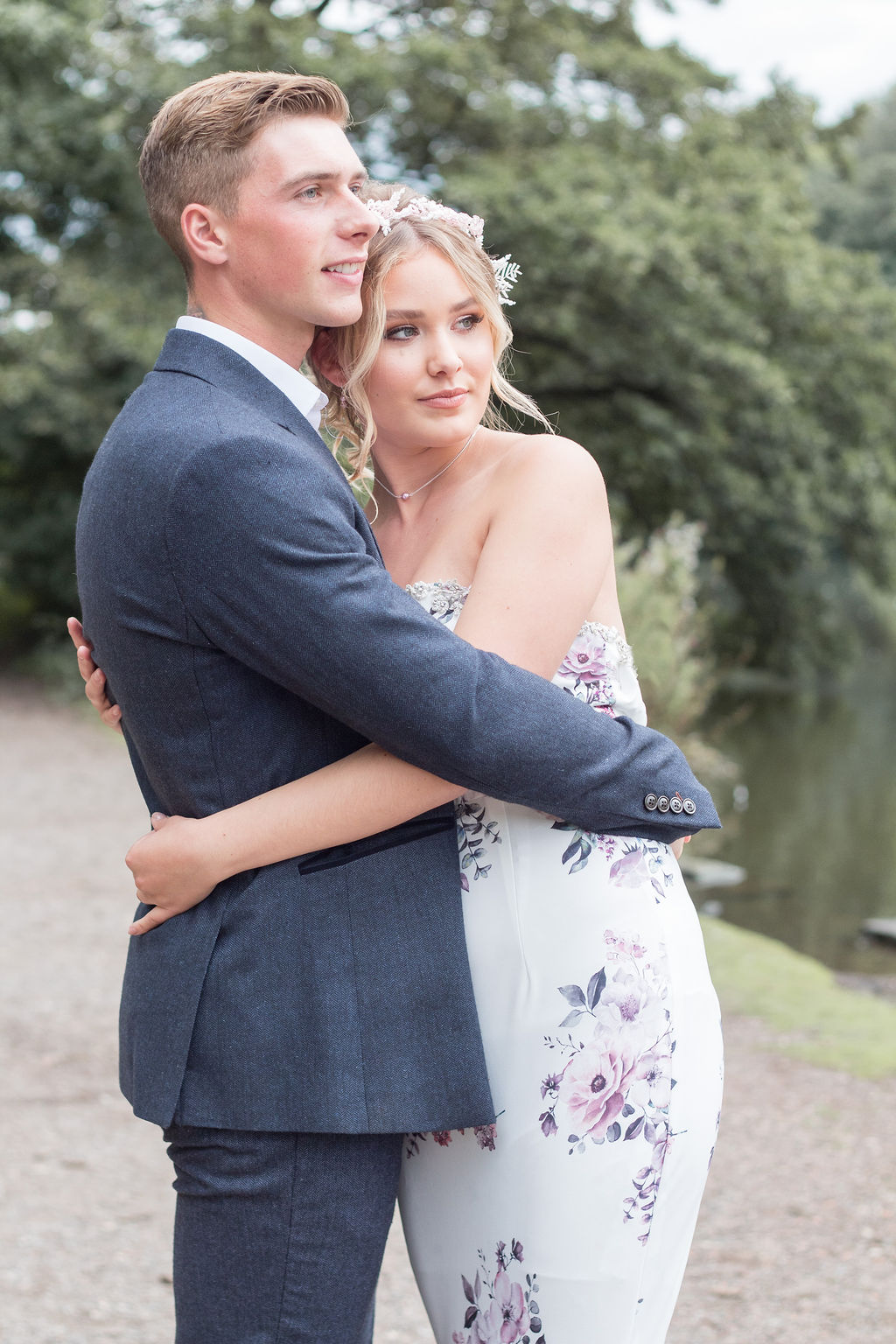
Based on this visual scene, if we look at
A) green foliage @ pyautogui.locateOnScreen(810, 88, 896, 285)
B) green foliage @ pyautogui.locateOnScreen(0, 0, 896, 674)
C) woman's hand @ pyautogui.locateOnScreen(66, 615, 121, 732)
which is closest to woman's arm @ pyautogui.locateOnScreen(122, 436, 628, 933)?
woman's hand @ pyautogui.locateOnScreen(66, 615, 121, 732)

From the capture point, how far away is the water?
9414 mm

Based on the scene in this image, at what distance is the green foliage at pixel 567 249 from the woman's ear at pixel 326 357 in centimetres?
1108

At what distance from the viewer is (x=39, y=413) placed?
1466cm

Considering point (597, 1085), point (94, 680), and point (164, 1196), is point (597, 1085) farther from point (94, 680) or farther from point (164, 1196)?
point (164, 1196)

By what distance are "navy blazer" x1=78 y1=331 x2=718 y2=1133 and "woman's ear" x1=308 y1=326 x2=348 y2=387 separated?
38 cm

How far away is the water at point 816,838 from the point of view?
30.9ft

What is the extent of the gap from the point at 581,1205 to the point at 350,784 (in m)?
0.65

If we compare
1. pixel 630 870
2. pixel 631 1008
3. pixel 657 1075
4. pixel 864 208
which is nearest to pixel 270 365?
pixel 630 870

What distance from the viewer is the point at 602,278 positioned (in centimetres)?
1379

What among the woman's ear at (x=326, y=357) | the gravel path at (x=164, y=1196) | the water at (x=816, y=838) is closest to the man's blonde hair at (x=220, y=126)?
the woman's ear at (x=326, y=357)

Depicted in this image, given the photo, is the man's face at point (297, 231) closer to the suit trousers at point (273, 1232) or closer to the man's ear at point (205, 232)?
the man's ear at point (205, 232)

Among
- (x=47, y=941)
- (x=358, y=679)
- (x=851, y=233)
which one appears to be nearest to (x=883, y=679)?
(x=851, y=233)

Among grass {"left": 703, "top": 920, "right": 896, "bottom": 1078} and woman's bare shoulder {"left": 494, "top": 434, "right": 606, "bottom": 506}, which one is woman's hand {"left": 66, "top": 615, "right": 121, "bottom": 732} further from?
grass {"left": 703, "top": 920, "right": 896, "bottom": 1078}

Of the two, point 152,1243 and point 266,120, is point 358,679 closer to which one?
point 266,120
